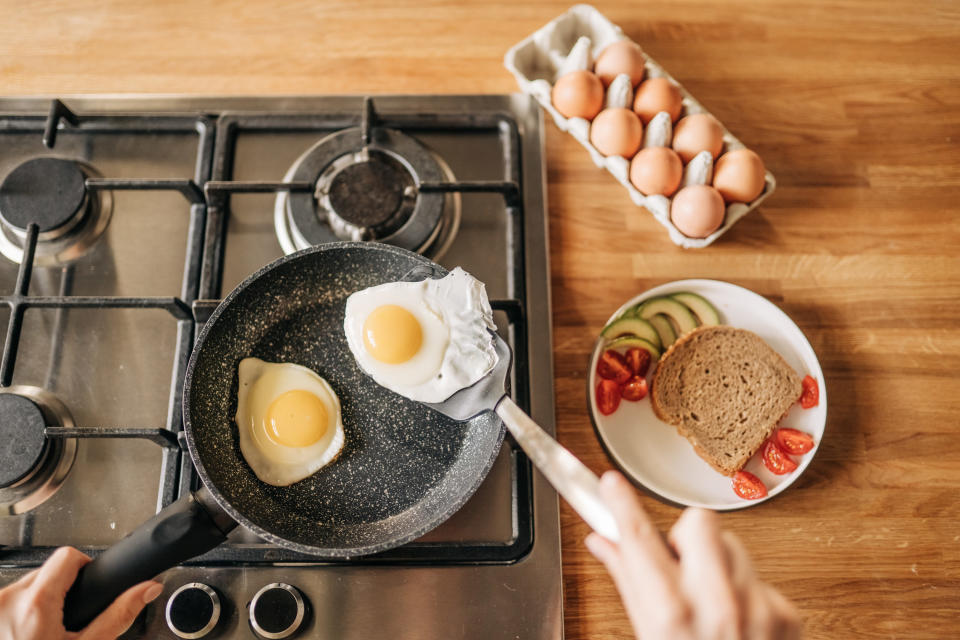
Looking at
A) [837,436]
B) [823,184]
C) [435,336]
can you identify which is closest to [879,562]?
[837,436]

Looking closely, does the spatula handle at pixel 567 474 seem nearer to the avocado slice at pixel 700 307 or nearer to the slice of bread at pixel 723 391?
the slice of bread at pixel 723 391

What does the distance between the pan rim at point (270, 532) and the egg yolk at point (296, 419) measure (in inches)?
5.0

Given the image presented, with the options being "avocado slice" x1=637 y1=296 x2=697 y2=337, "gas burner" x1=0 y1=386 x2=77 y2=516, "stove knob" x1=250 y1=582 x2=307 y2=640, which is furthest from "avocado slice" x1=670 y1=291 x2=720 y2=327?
"gas burner" x1=0 y1=386 x2=77 y2=516

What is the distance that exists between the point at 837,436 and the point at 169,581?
108 centimetres

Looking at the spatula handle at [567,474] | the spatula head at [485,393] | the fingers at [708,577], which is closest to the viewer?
the fingers at [708,577]

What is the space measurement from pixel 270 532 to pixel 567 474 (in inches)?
16.6

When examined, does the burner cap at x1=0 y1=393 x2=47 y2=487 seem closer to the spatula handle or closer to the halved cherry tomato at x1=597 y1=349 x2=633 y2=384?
the spatula handle

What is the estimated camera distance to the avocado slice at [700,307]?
110cm

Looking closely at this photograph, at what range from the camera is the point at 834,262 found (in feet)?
3.84

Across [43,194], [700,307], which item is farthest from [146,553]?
[700,307]

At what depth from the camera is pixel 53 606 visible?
809 millimetres

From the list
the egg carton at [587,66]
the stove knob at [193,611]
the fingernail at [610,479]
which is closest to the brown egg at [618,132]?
the egg carton at [587,66]

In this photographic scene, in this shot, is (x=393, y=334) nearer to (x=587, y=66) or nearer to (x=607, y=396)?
(x=607, y=396)

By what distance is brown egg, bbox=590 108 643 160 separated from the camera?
3.56 ft
